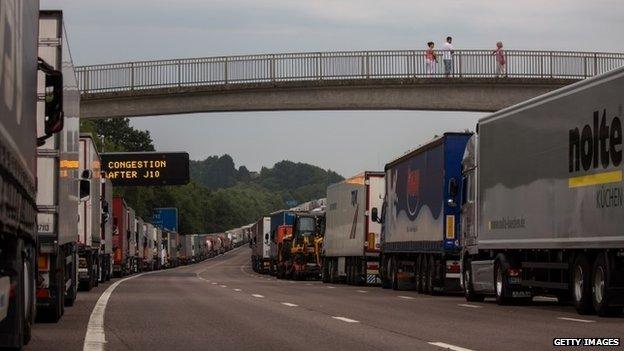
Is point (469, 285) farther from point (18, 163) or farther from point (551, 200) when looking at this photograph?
point (18, 163)

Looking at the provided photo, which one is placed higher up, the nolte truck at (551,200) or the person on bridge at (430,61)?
the person on bridge at (430,61)

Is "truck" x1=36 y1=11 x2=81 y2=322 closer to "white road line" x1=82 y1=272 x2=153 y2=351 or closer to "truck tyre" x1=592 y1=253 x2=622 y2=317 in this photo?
"white road line" x1=82 y1=272 x2=153 y2=351

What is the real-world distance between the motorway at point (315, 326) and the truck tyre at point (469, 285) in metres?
1.94

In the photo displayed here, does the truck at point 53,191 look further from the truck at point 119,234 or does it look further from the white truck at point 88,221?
the truck at point 119,234

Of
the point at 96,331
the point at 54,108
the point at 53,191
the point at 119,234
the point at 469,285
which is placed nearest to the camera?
the point at 54,108

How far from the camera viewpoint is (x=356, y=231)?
152 feet

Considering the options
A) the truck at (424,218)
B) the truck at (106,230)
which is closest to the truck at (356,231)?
the truck at (424,218)

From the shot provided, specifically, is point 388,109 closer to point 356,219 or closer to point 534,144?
point 356,219

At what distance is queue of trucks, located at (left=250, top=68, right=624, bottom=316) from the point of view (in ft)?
69.4

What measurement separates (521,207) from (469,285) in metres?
4.20

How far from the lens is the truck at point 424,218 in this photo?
32.7 meters

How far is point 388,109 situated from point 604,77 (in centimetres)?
3179

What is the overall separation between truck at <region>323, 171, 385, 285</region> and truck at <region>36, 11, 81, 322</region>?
2369 cm

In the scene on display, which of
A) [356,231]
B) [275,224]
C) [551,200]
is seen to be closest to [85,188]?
[551,200]
